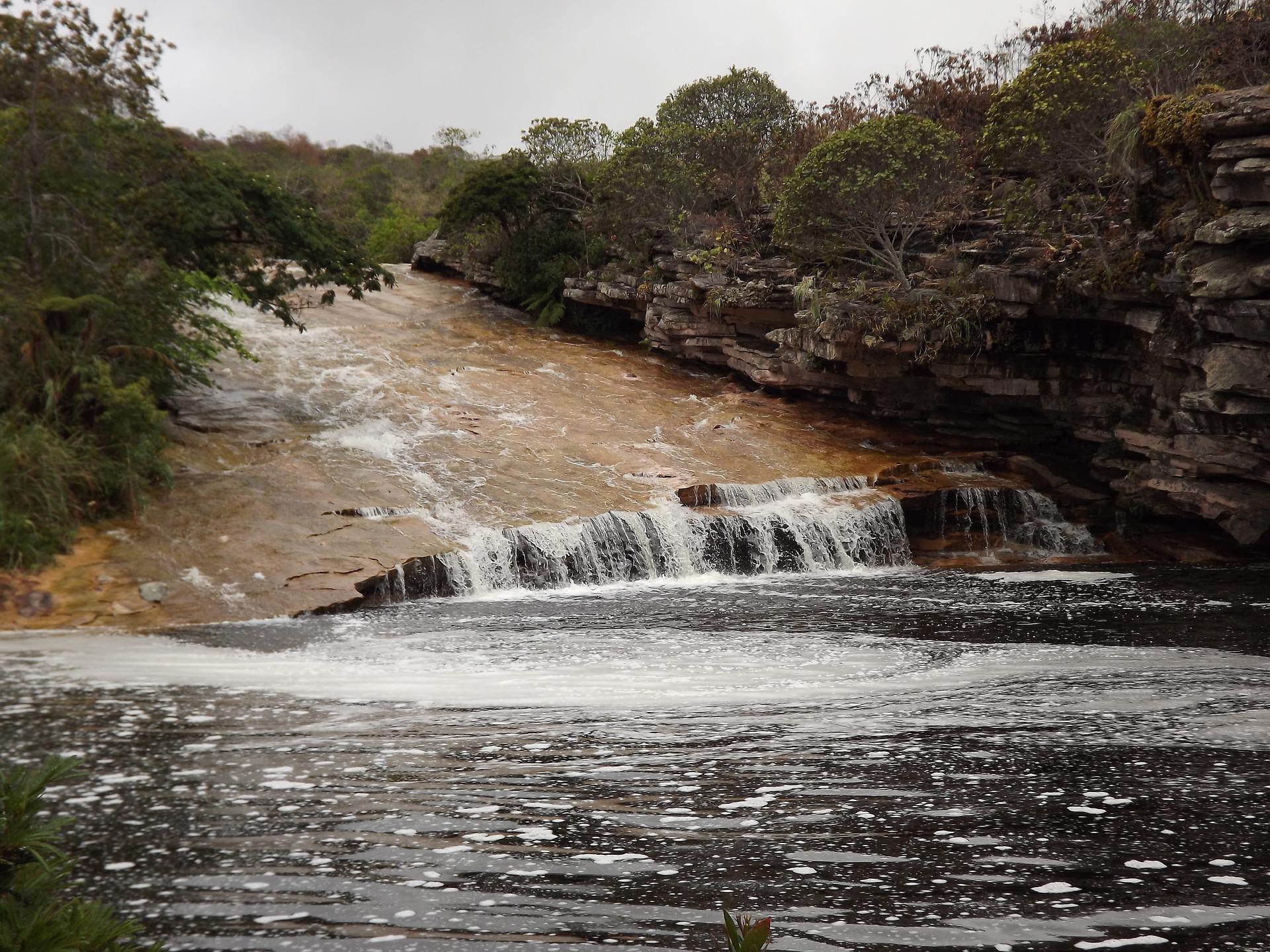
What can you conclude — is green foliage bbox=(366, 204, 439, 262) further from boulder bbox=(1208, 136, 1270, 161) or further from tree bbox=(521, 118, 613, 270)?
boulder bbox=(1208, 136, 1270, 161)

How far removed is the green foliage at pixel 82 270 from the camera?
12086 mm

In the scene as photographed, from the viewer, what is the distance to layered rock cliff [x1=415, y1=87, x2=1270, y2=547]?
1238 cm

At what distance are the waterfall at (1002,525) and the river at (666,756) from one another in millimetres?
1782

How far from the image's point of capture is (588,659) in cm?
970

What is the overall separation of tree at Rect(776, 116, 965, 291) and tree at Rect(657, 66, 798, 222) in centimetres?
487

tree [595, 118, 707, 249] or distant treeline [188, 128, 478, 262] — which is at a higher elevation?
distant treeline [188, 128, 478, 262]

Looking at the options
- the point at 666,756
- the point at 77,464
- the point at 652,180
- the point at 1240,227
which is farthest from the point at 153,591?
the point at 652,180

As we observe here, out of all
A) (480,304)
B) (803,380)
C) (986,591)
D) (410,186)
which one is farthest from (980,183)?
(410,186)

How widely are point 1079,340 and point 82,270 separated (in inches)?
577

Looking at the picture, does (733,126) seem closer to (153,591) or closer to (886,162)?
(886,162)

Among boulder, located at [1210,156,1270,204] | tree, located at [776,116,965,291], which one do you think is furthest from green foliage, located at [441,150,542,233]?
boulder, located at [1210,156,1270,204]

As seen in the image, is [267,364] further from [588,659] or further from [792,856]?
[792,856]

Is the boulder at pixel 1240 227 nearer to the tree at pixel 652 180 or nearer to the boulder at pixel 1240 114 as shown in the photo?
the boulder at pixel 1240 114

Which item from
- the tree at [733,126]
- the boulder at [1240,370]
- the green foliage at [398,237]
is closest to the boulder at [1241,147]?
the boulder at [1240,370]
